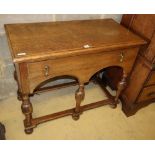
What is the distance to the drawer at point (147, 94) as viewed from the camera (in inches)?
65.9

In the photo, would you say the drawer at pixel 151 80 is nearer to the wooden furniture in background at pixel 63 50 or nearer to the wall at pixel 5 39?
the wooden furniture in background at pixel 63 50

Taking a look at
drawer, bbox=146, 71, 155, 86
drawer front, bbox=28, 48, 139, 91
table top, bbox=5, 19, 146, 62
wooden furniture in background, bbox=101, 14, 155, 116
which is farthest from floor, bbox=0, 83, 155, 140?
table top, bbox=5, 19, 146, 62

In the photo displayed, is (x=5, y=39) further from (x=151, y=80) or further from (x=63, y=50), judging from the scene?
(x=151, y=80)

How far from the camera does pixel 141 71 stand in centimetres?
158

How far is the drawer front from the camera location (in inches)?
45.2

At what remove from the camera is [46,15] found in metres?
1.48

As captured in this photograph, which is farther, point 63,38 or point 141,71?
point 141,71

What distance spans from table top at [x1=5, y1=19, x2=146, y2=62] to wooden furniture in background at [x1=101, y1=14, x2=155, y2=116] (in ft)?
0.44

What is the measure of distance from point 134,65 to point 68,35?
0.71 meters

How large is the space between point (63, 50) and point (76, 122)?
2.74 ft

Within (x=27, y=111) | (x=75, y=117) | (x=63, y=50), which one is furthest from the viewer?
(x=75, y=117)

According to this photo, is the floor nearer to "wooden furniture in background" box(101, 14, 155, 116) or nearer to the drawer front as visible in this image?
"wooden furniture in background" box(101, 14, 155, 116)

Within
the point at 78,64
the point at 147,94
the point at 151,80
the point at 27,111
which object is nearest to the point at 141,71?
the point at 151,80

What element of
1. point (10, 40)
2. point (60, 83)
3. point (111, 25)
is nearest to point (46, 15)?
point (10, 40)
